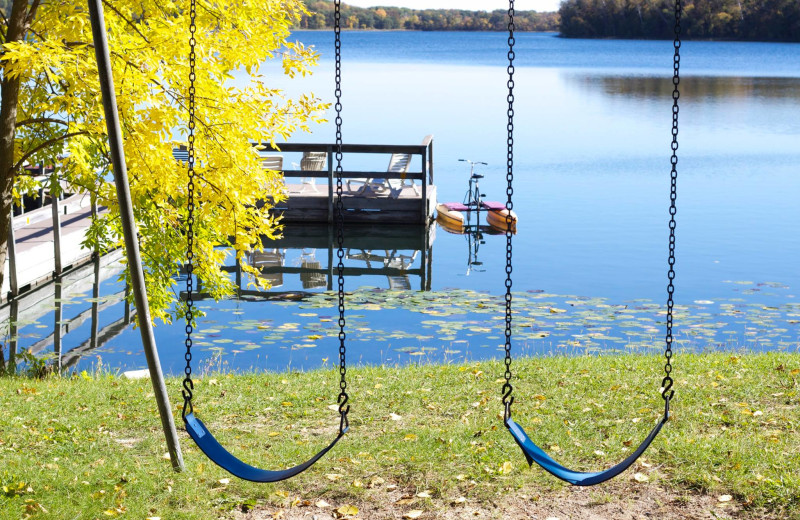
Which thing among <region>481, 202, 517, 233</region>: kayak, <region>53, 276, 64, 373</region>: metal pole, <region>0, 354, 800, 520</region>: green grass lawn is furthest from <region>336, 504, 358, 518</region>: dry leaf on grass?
<region>481, 202, 517, 233</region>: kayak

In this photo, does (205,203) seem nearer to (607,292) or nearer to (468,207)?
(607,292)

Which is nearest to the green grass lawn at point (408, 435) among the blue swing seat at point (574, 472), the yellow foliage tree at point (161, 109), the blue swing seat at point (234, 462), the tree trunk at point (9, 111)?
the blue swing seat at point (234, 462)

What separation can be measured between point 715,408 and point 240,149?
4853 millimetres

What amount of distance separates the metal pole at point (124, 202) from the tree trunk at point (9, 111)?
13.4 ft

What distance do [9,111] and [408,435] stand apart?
5.61 m

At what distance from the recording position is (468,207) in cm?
2238

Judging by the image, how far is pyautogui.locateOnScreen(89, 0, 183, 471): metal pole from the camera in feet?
18.5

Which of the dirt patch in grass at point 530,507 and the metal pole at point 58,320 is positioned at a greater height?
the dirt patch in grass at point 530,507

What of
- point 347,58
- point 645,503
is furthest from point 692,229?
point 347,58

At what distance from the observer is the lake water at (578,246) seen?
12.6 metres

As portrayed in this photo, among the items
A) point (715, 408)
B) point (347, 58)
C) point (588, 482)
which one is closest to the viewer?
point (588, 482)

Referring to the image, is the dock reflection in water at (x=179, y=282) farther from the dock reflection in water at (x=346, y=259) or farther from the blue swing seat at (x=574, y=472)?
the blue swing seat at (x=574, y=472)

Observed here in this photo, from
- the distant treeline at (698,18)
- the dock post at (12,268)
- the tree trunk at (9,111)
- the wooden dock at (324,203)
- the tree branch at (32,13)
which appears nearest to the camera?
the tree trunk at (9,111)

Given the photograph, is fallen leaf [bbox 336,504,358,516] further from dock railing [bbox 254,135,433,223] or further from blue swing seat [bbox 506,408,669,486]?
dock railing [bbox 254,135,433,223]
